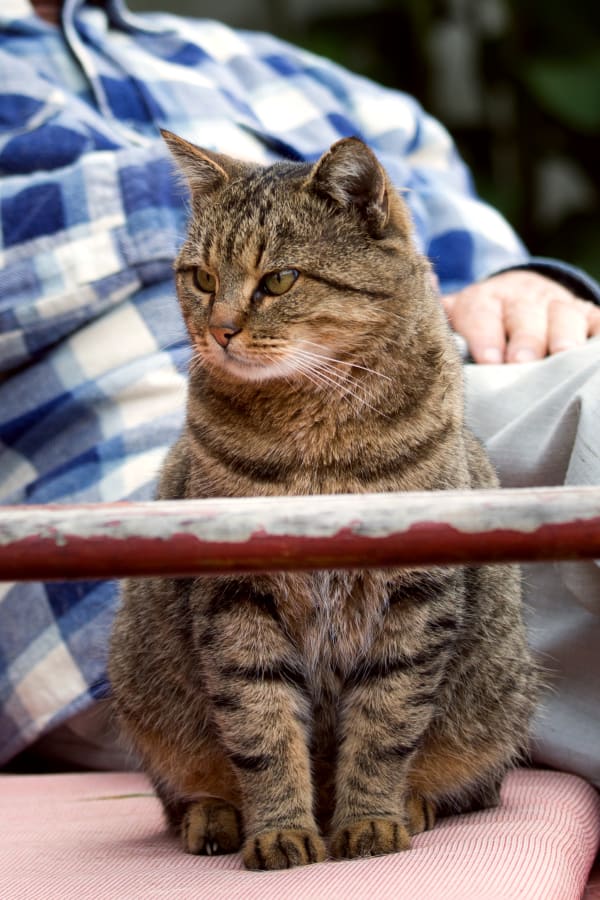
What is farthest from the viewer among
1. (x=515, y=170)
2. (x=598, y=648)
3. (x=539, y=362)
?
(x=515, y=170)

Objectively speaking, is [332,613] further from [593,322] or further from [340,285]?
[593,322]

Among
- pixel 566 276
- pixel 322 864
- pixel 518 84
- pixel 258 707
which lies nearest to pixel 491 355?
pixel 566 276

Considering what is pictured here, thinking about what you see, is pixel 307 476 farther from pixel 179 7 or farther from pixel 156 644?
pixel 179 7

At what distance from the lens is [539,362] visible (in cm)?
138

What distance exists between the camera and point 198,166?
3.98 feet

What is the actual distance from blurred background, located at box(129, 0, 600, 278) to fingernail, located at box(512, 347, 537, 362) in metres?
1.95

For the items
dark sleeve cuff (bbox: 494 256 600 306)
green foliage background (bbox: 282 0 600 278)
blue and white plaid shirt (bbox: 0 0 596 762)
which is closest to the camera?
blue and white plaid shirt (bbox: 0 0 596 762)

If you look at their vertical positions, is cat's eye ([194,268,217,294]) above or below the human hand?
above

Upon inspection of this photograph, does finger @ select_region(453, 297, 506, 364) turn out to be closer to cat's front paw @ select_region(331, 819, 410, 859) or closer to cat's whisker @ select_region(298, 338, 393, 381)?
cat's whisker @ select_region(298, 338, 393, 381)

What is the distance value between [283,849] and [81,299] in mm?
823

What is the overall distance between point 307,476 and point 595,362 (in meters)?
0.40

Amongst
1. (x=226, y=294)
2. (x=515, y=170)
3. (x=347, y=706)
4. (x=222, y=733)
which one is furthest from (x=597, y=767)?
(x=515, y=170)

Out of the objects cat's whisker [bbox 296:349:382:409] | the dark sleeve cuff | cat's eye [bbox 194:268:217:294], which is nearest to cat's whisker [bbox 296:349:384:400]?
cat's whisker [bbox 296:349:382:409]

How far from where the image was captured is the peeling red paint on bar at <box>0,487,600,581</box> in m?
0.54
